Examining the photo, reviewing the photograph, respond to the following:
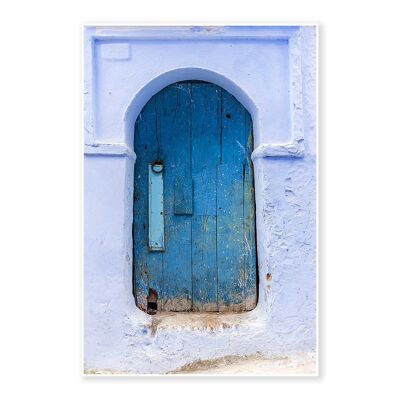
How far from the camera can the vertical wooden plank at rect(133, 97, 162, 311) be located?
2176 millimetres

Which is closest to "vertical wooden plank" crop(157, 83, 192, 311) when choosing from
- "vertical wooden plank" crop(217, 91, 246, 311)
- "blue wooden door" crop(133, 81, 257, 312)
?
"blue wooden door" crop(133, 81, 257, 312)

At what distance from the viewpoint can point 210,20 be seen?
1.75 meters

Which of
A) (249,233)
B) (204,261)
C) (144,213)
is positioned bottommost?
(204,261)

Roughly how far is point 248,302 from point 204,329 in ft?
0.97

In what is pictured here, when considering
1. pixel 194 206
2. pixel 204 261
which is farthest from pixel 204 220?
pixel 204 261

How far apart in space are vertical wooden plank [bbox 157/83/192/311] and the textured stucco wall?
0.20 metres

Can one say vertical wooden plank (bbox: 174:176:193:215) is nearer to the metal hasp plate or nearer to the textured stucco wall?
the metal hasp plate

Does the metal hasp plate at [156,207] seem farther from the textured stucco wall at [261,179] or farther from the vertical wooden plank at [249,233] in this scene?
the vertical wooden plank at [249,233]

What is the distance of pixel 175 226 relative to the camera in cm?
218

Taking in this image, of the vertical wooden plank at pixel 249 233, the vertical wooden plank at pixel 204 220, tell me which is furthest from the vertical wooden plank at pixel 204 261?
the vertical wooden plank at pixel 249 233

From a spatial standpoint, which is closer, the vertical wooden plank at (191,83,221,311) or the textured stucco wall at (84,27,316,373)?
the textured stucco wall at (84,27,316,373)

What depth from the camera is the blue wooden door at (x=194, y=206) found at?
218 centimetres

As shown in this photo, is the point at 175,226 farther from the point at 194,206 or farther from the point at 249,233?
the point at 249,233

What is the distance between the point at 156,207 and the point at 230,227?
1.35 feet
